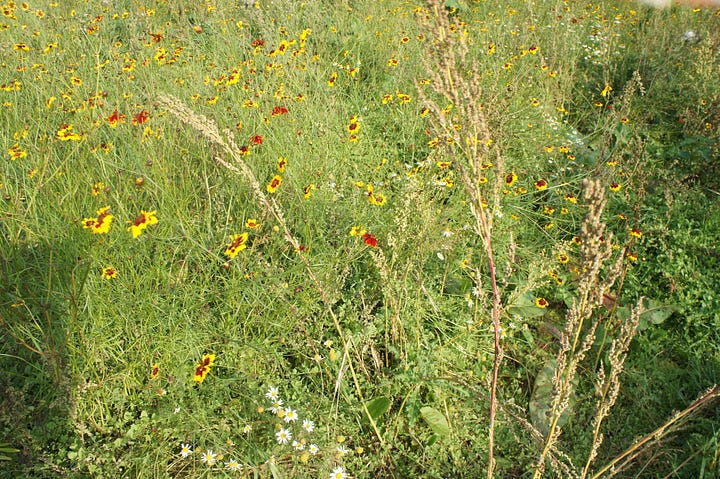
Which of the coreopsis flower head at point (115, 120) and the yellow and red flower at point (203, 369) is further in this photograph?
the coreopsis flower head at point (115, 120)

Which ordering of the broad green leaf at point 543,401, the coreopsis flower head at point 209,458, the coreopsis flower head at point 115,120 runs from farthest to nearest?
the coreopsis flower head at point 115,120, the broad green leaf at point 543,401, the coreopsis flower head at point 209,458

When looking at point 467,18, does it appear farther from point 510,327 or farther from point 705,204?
point 510,327

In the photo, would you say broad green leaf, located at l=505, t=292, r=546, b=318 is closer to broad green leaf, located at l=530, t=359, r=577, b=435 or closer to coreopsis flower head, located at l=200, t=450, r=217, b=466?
broad green leaf, located at l=530, t=359, r=577, b=435

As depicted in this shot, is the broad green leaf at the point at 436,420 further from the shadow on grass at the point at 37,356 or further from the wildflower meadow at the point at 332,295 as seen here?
the shadow on grass at the point at 37,356

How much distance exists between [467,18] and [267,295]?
14.5 ft

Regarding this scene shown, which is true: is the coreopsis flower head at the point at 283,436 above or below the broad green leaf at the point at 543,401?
above

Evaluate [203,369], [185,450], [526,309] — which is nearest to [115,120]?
[203,369]

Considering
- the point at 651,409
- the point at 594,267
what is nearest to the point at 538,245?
the point at 651,409

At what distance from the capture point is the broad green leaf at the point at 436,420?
1683mm

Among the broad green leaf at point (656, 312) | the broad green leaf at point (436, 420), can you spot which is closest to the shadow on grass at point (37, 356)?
the broad green leaf at point (436, 420)

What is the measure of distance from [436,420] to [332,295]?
565 millimetres

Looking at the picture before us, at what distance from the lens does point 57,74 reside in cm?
284

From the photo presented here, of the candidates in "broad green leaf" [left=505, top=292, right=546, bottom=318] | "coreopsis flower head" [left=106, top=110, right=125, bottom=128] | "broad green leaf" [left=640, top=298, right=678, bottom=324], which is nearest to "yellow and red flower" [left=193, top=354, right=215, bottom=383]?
"coreopsis flower head" [left=106, top=110, right=125, bottom=128]

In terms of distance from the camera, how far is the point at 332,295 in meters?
1.85
